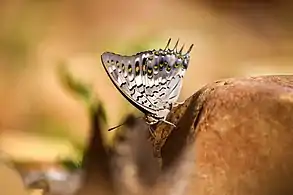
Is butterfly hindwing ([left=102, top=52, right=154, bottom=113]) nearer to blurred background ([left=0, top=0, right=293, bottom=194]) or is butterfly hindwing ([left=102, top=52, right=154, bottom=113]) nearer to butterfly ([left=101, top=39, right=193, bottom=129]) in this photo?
butterfly ([left=101, top=39, right=193, bottom=129])

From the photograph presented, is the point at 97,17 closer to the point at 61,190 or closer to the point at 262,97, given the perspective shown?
the point at 61,190

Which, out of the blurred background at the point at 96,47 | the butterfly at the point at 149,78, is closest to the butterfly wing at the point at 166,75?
the butterfly at the point at 149,78

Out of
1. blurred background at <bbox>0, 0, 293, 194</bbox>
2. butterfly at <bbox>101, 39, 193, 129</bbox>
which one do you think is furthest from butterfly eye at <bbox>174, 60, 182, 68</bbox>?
blurred background at <bbox>0, 0, 293, 194</bbox>

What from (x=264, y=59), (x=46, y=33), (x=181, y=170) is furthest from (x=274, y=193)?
(x=46, y=33)

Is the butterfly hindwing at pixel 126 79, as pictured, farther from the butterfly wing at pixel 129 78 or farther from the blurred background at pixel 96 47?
the blurred background at pixel 96 47

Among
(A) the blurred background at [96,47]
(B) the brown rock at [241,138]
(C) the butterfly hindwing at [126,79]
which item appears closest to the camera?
(B) the brown rock at [241,138]

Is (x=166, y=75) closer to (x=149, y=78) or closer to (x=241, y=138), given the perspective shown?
(x=149, y=78)
